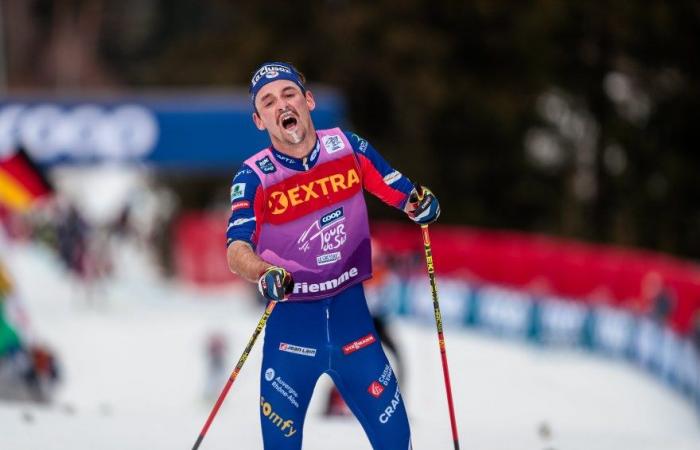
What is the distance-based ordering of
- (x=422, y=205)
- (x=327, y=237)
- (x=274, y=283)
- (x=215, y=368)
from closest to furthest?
1. (x=274, y=283)
2. (x=327, y=237)
3. (x=422, y=205)
4. (x=215, y=368)

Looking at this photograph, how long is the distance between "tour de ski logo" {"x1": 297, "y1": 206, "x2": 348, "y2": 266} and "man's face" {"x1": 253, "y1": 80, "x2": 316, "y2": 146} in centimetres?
40

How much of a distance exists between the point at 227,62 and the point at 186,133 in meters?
11.3

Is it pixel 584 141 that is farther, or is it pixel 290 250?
pixel 584 141

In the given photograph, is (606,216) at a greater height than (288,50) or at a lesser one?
lesser

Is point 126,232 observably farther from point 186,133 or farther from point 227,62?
point 186,133

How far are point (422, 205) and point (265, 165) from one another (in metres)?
0.83

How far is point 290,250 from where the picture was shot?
576cm

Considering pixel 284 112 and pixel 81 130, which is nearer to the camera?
pixel 284 112

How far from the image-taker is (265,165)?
579 centimetres

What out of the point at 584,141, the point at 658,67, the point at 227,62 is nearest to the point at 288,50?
the point at 227,62

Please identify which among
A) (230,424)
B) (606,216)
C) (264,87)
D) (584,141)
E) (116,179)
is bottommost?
(230,424)

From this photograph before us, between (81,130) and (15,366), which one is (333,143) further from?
(81,130)

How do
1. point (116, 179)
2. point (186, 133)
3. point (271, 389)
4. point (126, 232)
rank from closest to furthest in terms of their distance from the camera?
point (271, 389) < point (186, 133) < point (126, 232) < point (116, 179)

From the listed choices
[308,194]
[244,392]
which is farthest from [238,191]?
[244,392]
